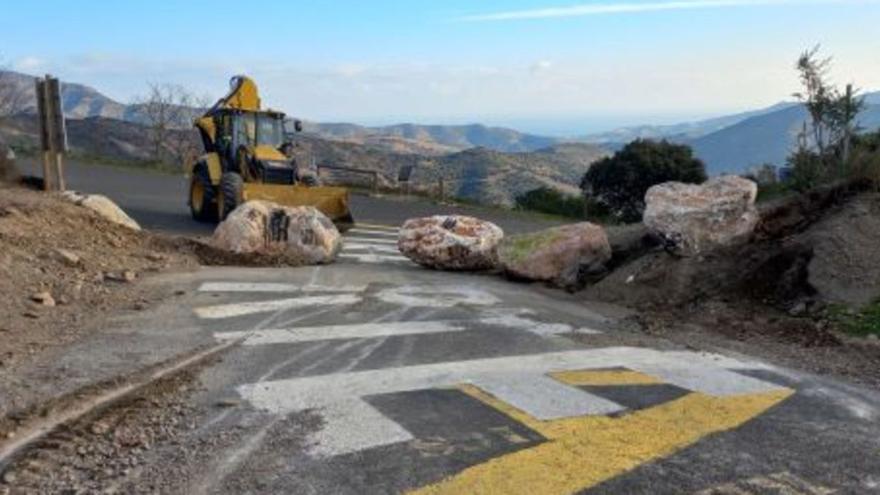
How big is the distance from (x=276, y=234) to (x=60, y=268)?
3987 mm

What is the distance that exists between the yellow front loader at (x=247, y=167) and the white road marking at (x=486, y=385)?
11.5 m

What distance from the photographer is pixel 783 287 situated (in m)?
10.6

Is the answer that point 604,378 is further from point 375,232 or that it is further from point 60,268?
point 375,232

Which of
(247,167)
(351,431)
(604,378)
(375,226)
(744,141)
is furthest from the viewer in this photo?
(744,141)

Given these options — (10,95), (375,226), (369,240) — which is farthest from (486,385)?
(10,95)

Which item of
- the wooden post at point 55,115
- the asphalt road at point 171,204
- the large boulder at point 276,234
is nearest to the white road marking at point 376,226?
the asphalt road at point 171,204

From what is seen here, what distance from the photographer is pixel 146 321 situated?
351 inches

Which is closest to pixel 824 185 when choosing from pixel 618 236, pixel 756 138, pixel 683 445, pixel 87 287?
pixel 618 236

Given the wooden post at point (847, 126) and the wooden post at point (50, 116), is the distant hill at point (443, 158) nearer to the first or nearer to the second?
the wooden post at point (50, 116)

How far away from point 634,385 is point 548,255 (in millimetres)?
6259

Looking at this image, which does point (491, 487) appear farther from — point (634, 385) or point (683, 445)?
point (634, 385)

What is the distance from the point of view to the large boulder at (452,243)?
14375 millimetres

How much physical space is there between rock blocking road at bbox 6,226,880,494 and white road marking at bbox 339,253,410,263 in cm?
555

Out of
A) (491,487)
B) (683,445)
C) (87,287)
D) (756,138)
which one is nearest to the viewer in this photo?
(491,487)
